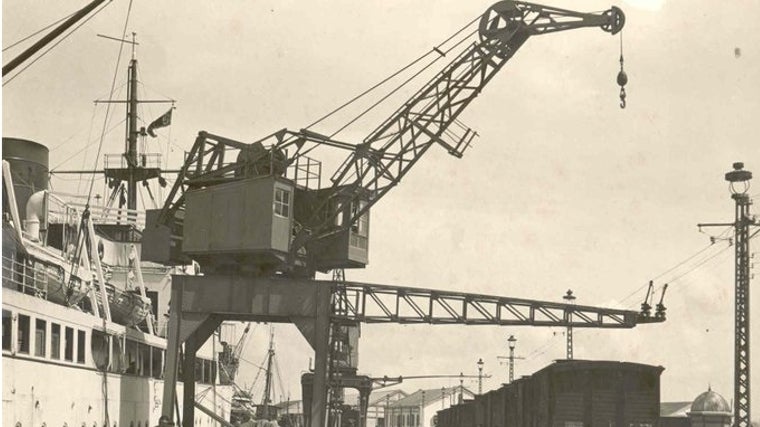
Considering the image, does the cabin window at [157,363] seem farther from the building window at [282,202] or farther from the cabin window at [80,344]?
the building window at [282,202]

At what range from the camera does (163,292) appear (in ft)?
152

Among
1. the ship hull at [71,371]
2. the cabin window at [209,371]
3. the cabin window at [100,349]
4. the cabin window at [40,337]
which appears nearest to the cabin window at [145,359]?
the ship hull at [71,371]

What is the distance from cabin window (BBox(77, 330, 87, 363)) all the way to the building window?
25.4 ft

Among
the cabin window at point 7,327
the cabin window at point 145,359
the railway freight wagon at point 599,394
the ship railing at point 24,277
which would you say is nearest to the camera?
the cabin window at point 7,327

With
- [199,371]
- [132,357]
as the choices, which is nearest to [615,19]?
[132,357]

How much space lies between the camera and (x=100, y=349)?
35.4 metres

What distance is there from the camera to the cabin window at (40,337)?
91.6 ft

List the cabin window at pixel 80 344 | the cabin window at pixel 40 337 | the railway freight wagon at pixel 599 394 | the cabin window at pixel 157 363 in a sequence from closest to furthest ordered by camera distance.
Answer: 1. the railway freight wagon at pixel 599 394
2. the cabin window at pixel 40 337
3. the cabin window at pixel 80 344
4. the cabin window at pixel 157 363

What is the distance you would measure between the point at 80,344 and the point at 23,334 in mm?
5405

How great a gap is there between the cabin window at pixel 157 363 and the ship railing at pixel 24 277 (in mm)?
12114

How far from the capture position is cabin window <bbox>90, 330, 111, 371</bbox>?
3456 centimetres

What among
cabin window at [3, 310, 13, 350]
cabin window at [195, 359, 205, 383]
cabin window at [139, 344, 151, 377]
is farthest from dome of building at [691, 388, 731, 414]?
cabin window at [3, 310, 13, 350]

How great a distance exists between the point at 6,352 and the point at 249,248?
8640 millimetres

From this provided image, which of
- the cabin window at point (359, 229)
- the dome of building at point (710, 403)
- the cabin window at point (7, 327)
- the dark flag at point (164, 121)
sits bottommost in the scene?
the dome of building at point (710, 403)
